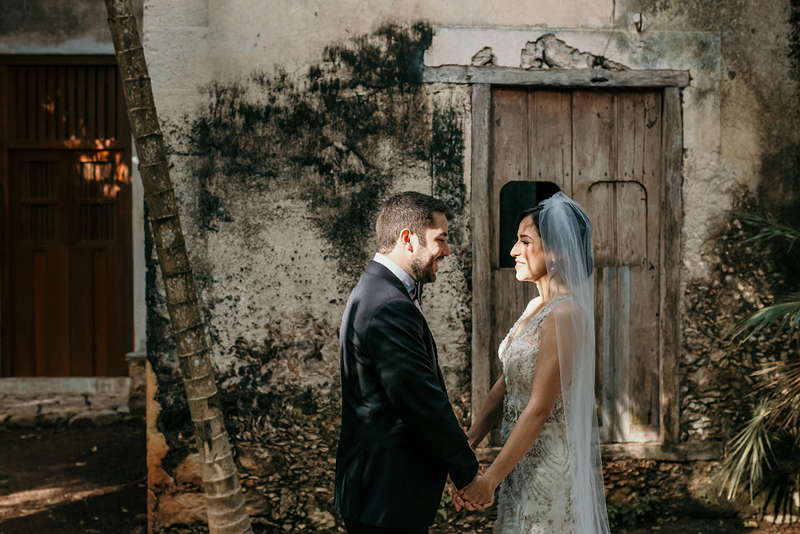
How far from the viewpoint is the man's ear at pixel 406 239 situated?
286cm

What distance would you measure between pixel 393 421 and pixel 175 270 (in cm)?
173

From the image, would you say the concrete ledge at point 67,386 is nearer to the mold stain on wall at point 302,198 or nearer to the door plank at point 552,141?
the mold stain on wall at point 302,198

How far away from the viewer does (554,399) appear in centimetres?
305

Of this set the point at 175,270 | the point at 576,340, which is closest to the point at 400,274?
the point at 576,340

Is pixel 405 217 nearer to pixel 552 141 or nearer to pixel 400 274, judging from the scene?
pixel 400 274

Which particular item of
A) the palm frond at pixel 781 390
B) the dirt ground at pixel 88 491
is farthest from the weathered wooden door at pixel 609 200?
the dirt ground at pixel 88 491

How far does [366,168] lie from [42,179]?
4.80 m

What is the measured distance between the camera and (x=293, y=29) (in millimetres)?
4785

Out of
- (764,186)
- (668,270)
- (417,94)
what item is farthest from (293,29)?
(764,186)

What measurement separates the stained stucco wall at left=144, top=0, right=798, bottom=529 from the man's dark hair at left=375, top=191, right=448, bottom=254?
6.41 feet

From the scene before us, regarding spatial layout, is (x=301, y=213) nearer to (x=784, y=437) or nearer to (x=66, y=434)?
(x=784, y=437)

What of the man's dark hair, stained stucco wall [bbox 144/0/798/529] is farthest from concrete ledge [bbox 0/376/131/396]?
the man's dark hair

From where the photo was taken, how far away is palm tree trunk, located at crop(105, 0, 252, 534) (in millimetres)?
3830

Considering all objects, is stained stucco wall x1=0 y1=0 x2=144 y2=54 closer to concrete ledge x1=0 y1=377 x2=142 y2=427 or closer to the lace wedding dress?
concrete ledge x1=0 y1=377 x2=142 y2=427
